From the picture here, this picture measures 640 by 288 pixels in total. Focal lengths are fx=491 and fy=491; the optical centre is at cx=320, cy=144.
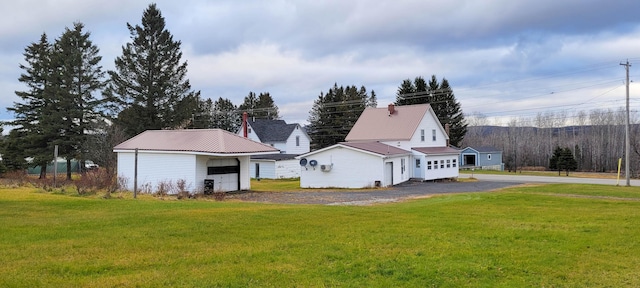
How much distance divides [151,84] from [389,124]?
2374 centimetres

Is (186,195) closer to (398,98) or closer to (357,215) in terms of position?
(357,215)

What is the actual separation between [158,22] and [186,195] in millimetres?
33622

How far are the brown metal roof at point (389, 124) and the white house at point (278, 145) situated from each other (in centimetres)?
649

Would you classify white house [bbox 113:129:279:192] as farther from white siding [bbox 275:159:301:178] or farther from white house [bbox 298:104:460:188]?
white siding [bbox 275:159:301:178]

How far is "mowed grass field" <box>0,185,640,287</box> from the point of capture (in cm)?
623

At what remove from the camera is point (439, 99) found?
68.2 m

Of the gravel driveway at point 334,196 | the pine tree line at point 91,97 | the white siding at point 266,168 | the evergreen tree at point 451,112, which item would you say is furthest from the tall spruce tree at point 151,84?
the evergreen tree at point 451,112

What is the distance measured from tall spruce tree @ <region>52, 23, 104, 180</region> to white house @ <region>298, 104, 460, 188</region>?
73.9 ft

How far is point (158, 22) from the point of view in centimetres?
5050

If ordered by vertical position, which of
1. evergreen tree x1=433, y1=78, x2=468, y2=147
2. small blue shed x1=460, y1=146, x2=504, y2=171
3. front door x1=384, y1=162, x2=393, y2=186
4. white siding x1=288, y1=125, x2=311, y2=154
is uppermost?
evergreen tree x1=433, y1=78, x2=468, y2=147

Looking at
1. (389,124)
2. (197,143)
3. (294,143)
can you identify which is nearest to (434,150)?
(389,124)

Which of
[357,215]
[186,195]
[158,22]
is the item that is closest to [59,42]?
[158,22]

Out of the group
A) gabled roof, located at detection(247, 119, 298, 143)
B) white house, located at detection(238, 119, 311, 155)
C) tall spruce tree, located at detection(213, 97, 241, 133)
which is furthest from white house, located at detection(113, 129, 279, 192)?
tall spruce tree, located at detection(213, 97, 241, 133)

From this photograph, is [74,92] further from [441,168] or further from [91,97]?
[441,168]
